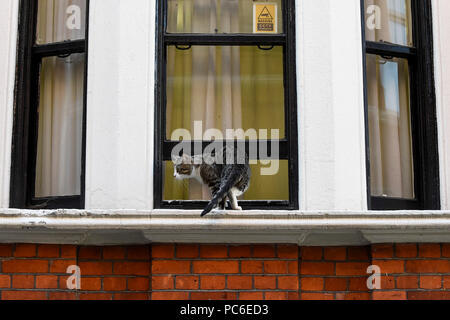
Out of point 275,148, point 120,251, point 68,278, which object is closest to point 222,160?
point 275,148

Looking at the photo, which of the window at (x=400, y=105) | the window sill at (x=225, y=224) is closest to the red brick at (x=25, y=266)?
the window sill at (x=225, y=224)

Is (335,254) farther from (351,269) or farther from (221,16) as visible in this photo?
(221,16)

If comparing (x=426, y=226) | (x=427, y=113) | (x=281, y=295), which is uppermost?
(x=427, y=113)

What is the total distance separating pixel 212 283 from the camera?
590 centimetres

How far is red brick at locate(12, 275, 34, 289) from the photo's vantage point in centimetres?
600

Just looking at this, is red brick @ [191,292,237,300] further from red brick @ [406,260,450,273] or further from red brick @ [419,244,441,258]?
red brick @ [419,244,441,258]

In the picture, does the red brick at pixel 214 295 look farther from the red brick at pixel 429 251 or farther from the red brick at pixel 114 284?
the red brick at pixel 429 251

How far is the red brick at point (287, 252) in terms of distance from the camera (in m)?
5.96

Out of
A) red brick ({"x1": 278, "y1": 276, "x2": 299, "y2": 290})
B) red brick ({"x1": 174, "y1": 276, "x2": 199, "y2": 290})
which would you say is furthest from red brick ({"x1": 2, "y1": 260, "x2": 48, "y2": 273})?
red brick ({"x1": 278, "y1": 276, "x2": 299, "y2": 290})

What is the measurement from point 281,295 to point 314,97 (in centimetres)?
144

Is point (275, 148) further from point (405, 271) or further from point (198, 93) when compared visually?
point (405, 271)

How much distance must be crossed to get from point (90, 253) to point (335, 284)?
174 cm

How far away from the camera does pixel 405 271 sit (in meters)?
5.97

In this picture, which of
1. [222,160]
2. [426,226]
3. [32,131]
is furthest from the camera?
[32,131]
